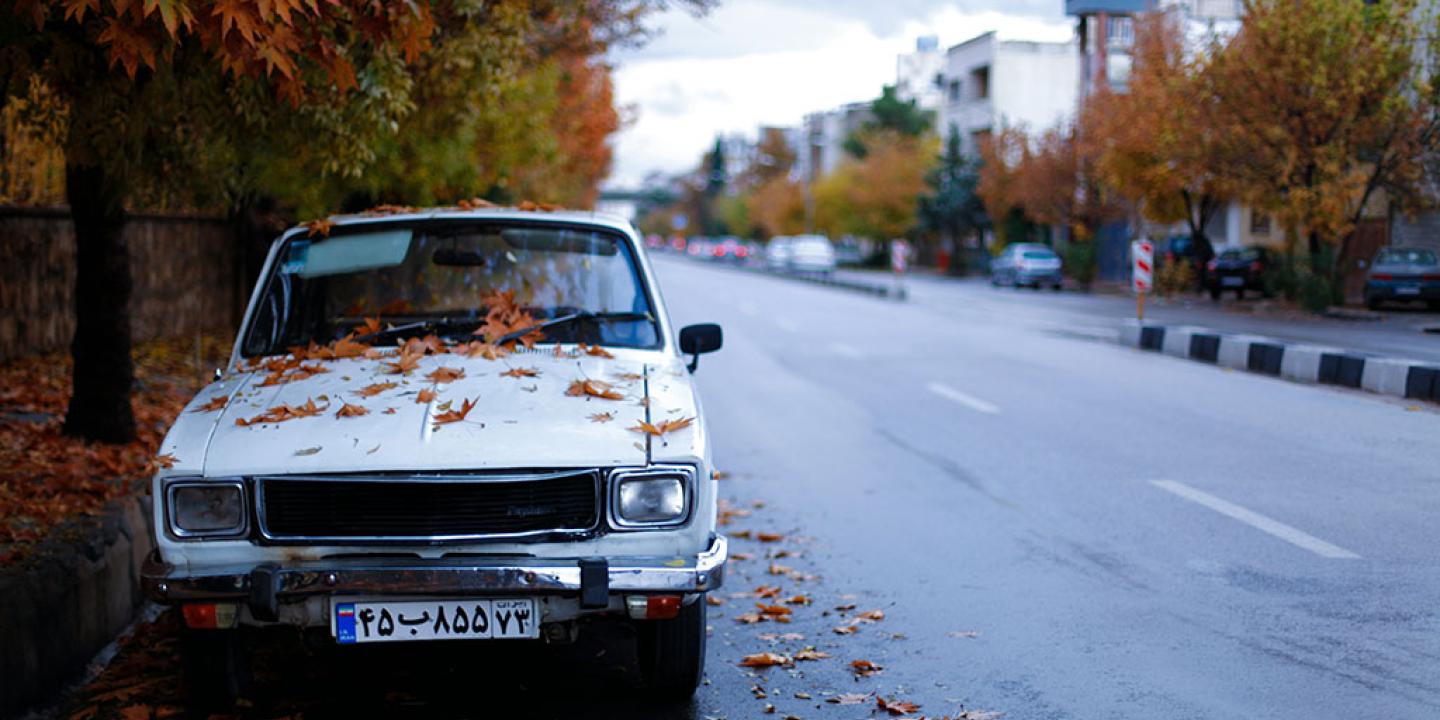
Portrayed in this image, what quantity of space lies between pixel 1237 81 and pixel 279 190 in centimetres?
2340

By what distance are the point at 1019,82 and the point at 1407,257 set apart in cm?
4528

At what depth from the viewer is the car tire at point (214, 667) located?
4.71 m

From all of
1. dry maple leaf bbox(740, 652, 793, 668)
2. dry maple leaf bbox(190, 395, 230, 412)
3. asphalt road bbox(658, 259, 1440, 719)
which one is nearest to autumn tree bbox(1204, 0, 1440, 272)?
asphalt road bbox(658, 259, 1440, 719)

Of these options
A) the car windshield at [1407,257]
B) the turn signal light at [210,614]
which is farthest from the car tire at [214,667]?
the car windshield at [1407,257]

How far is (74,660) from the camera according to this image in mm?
5621

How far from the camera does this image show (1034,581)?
6906 millimetres

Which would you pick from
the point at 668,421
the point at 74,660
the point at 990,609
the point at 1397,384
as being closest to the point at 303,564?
the point at 668,421

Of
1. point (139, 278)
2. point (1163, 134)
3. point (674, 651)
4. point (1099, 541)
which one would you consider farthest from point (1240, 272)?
point (674, 651)

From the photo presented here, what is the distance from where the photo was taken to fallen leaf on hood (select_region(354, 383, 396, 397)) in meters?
5.04

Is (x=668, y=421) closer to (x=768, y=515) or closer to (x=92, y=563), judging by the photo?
(x=92, y=563)

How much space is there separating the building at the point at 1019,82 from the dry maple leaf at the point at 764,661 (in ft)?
231

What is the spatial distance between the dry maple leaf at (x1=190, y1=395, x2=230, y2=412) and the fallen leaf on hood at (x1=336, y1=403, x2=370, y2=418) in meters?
0.53

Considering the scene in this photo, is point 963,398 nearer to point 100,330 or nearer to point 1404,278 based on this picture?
point 100,330

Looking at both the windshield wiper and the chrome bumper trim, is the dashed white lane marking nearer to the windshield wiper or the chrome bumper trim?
the windshield wiper
